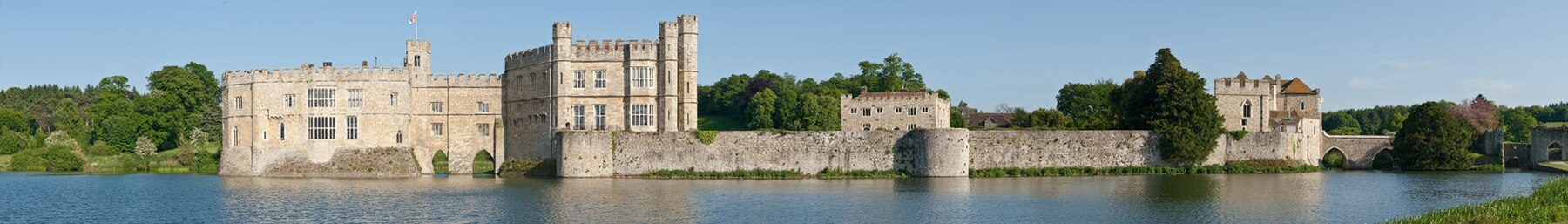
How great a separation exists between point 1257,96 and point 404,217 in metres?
39.6

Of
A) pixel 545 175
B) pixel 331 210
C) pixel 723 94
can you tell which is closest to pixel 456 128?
pixel 545 175

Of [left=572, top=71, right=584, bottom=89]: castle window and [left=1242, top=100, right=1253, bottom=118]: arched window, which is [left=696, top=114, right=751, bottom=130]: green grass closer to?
[left=1242, top=100, right=1253, bottom=118]: arched window

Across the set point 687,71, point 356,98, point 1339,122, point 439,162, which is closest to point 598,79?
point 687,71

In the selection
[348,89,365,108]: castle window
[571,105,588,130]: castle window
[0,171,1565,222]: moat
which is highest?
[348,89,365,108]: castle window

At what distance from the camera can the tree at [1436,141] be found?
58406mm

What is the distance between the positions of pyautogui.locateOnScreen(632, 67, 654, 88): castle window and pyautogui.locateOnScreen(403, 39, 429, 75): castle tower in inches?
348

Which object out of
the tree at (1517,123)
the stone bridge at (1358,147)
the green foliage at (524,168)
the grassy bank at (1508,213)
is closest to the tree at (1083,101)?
the stone bridge at (1358,147)

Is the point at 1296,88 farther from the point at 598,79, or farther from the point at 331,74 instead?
the point at 331,74

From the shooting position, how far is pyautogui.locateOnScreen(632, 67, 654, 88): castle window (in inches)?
2047

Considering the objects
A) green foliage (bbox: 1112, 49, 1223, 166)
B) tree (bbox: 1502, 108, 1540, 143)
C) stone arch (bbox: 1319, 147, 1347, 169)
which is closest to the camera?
green foliage (bbox: 1112, 49, 1223, 166)

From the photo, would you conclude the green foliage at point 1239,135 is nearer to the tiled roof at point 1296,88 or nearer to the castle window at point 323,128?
the tiled roof at point 1296,88

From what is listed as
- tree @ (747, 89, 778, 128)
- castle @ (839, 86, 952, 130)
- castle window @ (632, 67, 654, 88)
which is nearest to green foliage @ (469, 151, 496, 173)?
castle window @ (632, 67, 654, 88)

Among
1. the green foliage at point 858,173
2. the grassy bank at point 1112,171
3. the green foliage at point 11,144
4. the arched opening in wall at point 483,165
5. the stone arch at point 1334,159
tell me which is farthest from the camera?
the green foliage at point 11,144

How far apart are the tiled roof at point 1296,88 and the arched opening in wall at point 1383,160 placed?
17.7ft
